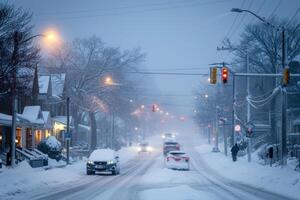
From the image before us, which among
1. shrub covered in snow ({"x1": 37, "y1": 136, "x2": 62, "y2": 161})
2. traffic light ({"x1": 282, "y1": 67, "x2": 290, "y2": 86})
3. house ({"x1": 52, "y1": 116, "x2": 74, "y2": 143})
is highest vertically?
traffic light ({"x1": 282, "y1": 67, "x2": 290, "y2": 86})

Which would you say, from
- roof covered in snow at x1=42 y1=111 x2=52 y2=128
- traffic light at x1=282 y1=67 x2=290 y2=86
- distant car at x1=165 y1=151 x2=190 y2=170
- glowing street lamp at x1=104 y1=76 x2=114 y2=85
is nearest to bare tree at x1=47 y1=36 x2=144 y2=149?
glowing street lamp at x1=104 y1=76 x2=114 y2=85

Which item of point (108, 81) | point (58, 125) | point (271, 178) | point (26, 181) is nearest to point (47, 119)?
point (58, 125)

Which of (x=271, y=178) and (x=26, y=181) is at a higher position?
(x=26, y=181)

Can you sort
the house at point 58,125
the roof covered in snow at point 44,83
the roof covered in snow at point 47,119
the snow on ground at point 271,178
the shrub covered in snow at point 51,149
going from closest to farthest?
the snow on ground at point 271,178 → the shrub covered in snow at point 51,149 → the roof covered in snow at point 47,119 → the roof covered in snow at point 44,83 → the house at point 58,125

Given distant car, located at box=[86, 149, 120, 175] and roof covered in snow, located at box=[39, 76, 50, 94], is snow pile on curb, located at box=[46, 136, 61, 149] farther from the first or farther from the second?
distant car, located at box=[86, 149, 120, 175]

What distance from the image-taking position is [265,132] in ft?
237

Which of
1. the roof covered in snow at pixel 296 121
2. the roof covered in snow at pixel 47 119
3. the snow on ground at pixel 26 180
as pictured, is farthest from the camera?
the roof covered in snow at pixel 47 119

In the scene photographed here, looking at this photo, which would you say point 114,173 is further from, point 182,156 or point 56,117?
point 56,117

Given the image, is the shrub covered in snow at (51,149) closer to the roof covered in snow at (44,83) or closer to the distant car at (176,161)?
the distant car at (176,161)

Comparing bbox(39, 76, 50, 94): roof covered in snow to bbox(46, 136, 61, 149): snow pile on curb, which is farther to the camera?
bbox(39, 76, 50, 94): roof covered in snow

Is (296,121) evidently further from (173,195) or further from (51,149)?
(173,195)

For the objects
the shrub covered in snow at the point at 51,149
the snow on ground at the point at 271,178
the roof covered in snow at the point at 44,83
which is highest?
the roof covered in snow at the point at 44,83

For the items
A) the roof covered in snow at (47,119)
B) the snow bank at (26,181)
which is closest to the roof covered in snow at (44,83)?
the roof covered in snow at (47,119)

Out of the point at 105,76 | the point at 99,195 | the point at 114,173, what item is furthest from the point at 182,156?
the point at 105,76
